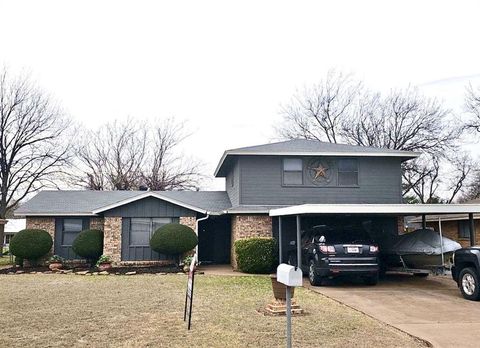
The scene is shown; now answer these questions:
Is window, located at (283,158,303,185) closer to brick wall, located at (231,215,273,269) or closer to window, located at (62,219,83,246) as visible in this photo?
brick wall, located at (231,215,273,269)

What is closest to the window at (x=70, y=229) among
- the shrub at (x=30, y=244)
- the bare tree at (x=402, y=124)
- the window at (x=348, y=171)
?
the shrub at (x=30, y=244)

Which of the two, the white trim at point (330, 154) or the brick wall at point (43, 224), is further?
the brick wall at point (43, 224)

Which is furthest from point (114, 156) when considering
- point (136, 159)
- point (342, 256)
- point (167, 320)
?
point (167, 320)

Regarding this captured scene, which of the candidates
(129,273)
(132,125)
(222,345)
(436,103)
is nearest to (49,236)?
(129,273)

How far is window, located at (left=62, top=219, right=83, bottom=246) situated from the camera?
68.1 ft

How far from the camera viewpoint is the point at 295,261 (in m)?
15.3

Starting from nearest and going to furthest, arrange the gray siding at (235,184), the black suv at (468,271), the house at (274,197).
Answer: the black suv at (468,271) < the house at (274,197) < the gray siding at (235,184)

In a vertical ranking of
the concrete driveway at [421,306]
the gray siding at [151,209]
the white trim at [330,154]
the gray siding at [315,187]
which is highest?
the white trim at [330,154]

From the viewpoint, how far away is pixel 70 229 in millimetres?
20859

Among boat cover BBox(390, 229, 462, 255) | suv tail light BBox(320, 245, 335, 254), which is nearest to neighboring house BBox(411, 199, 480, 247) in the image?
boat cover BBox(390, 229, 462, 255)

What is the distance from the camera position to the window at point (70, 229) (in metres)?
20.8

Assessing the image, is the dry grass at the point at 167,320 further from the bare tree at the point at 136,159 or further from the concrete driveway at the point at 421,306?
the bare tree at the point at 136,159

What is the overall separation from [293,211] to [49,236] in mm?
11410

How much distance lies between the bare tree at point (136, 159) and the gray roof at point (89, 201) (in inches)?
596
